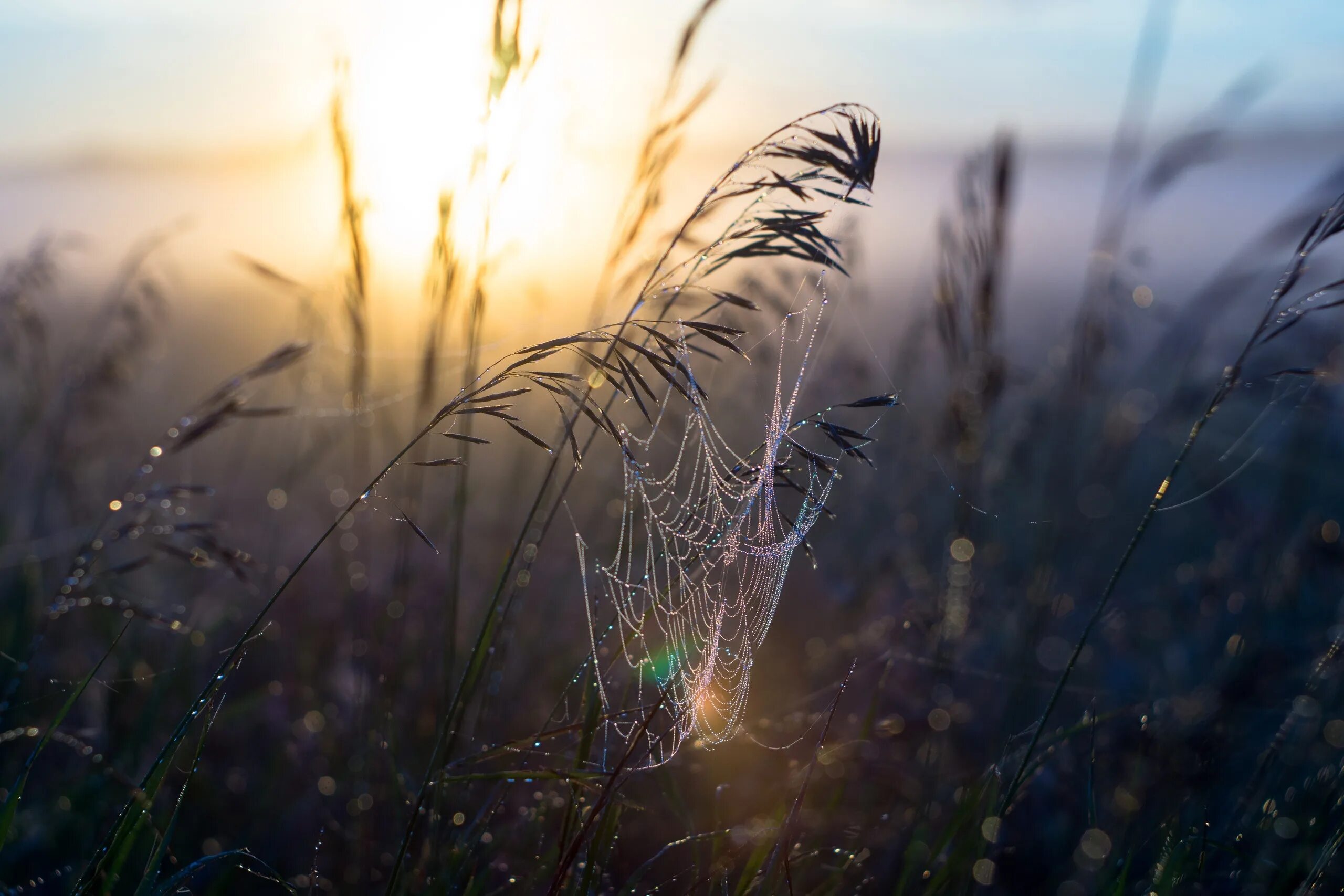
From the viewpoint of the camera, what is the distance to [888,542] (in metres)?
3.68

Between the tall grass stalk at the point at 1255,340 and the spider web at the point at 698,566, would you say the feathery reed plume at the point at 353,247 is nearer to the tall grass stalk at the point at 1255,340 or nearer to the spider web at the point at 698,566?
the spider web at the point at 698,566

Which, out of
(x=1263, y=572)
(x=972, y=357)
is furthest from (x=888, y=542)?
(x=972, y=357)

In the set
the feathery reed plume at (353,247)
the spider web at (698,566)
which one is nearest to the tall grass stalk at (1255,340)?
the spider web at (698,566)

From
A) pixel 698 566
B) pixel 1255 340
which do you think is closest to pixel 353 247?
pixel 698 566

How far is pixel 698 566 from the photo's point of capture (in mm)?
1415

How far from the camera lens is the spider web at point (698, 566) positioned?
1350 millimetres

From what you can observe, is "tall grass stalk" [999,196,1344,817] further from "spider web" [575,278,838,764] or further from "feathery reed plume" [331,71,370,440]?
"feathery reed plume" [331,71,370,440]

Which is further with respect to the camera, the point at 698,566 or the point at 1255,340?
the point at 698,566

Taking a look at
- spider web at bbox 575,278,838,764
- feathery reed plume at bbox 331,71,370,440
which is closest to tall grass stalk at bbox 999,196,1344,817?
spider web at bbox 575,278,838,764

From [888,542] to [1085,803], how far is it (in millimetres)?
1608

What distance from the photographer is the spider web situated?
1350mm

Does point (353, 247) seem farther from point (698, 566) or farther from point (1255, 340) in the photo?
point (1255, 340)

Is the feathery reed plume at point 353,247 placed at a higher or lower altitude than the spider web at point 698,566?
higher

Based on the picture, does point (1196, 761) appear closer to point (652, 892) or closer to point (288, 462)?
point (652, 892)
